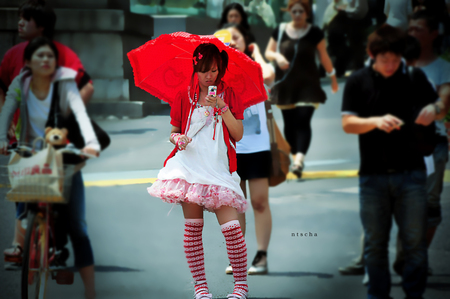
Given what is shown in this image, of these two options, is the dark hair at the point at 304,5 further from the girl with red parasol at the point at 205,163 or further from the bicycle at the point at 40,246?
the bicycle at the point at 40,246

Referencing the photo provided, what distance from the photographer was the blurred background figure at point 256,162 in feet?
10.7

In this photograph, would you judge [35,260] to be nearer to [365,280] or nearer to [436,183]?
[365,280]

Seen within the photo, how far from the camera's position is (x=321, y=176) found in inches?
161

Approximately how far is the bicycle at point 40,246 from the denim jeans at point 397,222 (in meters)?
2.10

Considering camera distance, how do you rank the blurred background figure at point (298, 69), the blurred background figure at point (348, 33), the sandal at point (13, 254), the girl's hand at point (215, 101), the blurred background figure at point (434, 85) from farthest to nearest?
the blurred background figure at point (298, 69), the blurred background figure at point (348, 33), the sandal at point (13, 254), the blurred background figure at point (434, 85), the girl's hand at point (215, 101)

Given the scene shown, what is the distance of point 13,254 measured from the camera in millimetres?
3504

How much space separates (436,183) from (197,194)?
186cm

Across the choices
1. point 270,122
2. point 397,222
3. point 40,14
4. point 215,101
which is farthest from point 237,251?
point 40,14

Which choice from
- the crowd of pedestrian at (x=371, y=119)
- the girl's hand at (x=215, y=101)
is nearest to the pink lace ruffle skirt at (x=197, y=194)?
the girl's hand at (x=215, y=101)

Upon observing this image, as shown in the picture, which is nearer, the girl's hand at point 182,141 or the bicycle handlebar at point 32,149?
the girl's hand at point 182,141

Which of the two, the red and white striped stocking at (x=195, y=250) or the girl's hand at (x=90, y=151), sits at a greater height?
the girl's hand at (x=90, y=151)

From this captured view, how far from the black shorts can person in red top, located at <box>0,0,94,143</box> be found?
1221 mm

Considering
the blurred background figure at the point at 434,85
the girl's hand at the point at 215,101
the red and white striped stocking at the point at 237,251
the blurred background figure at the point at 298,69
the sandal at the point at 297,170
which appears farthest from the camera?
the sandal at the point at 297,170

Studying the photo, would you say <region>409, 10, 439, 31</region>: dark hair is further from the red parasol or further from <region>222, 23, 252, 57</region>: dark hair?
the red parasol
